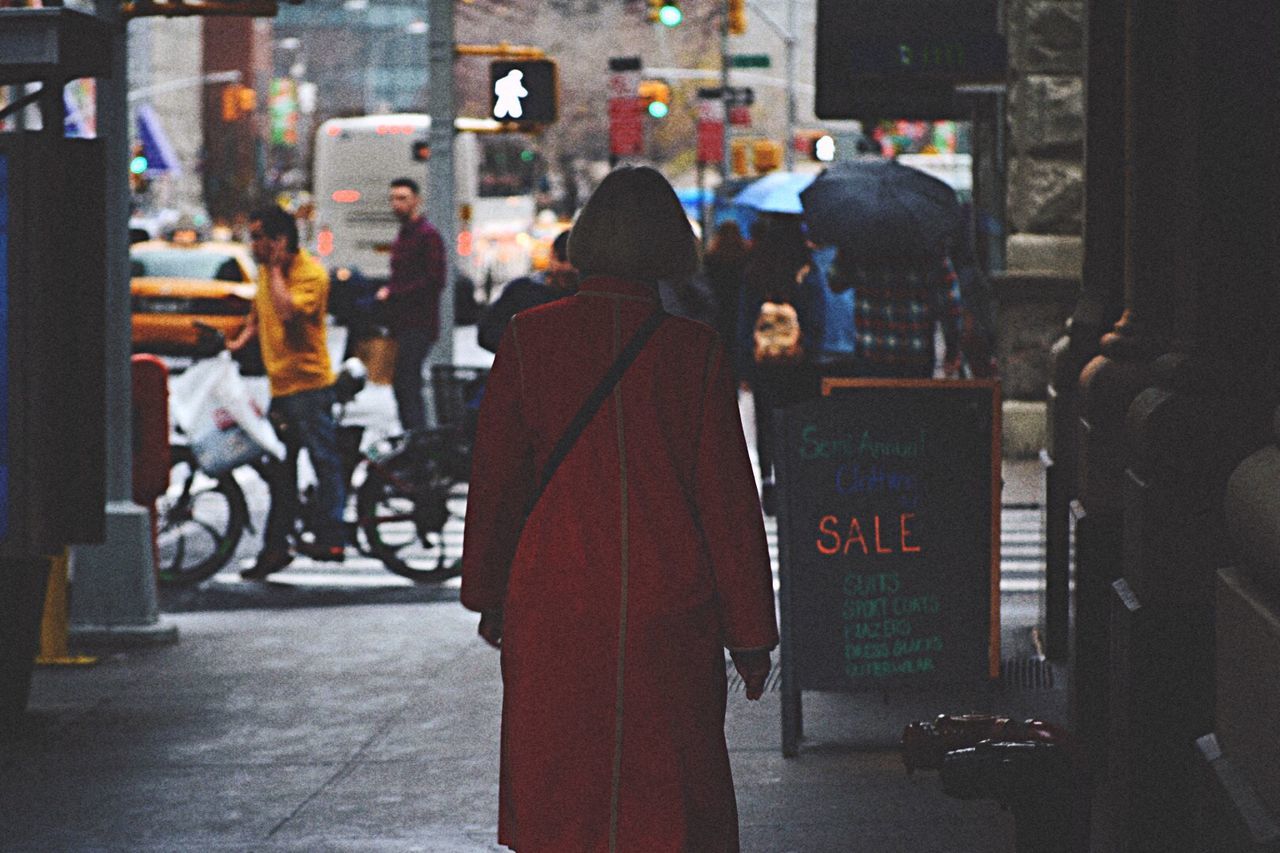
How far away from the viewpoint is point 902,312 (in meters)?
12.1

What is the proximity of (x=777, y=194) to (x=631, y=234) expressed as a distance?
67.7 ft

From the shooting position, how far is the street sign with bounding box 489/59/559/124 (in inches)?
724

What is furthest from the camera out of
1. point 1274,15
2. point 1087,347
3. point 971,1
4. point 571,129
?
point 571,129

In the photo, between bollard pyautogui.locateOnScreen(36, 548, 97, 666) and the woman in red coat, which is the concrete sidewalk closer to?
bollard pyautogui.locateOnScreen(36, 548, 97, 666)

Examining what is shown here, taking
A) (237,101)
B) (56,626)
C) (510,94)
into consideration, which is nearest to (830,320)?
(510,94)

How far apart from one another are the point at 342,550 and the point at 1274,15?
7.86 m

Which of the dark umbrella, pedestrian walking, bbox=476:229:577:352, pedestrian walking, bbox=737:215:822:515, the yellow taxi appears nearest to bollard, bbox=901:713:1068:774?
pedestrian walking, bbox=476:229:577:352

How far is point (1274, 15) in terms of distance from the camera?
563cm

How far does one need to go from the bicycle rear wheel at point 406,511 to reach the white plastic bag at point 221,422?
1.95ft

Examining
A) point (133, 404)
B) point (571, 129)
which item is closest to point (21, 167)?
point (133, 404)

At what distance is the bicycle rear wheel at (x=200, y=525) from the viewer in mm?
12289

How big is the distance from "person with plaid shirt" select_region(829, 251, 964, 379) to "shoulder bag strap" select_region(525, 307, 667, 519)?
728cm

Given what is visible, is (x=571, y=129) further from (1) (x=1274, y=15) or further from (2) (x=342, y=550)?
(1) (x=1274, y=15)

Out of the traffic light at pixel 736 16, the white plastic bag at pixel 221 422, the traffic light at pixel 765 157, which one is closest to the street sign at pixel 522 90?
the white plastic bag at pixel 221 422
